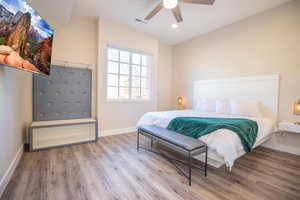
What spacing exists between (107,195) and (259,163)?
2.51 metres

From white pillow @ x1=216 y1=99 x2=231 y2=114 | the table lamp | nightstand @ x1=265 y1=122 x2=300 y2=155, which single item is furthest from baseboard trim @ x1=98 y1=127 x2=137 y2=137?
the table lamp

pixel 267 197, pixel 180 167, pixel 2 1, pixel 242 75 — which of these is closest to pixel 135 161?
pixel 180 167

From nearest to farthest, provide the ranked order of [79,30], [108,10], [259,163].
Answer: [259,163]
[108,10]
[79,30]

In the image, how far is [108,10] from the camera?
336 cm

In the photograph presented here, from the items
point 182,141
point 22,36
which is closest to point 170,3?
point 22,36

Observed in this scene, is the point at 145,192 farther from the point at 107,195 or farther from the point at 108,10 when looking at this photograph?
the point at 108,10

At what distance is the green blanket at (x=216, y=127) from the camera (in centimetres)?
207

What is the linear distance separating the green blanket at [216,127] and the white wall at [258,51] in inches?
51.4

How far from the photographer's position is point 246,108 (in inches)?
125

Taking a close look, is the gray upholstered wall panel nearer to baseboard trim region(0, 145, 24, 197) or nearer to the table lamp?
baseboard trim region(0, 145, 24, 197)

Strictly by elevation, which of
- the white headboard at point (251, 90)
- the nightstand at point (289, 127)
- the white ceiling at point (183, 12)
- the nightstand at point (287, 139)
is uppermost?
the white ceiling at point (183, 12)

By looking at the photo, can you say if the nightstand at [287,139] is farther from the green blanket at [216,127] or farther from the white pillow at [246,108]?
the green blanket at [216,127]

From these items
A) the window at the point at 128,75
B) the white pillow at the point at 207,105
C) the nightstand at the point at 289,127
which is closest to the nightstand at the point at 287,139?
the nightstand at the point at 289,127

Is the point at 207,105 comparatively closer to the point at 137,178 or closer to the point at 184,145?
the point at 184,145
